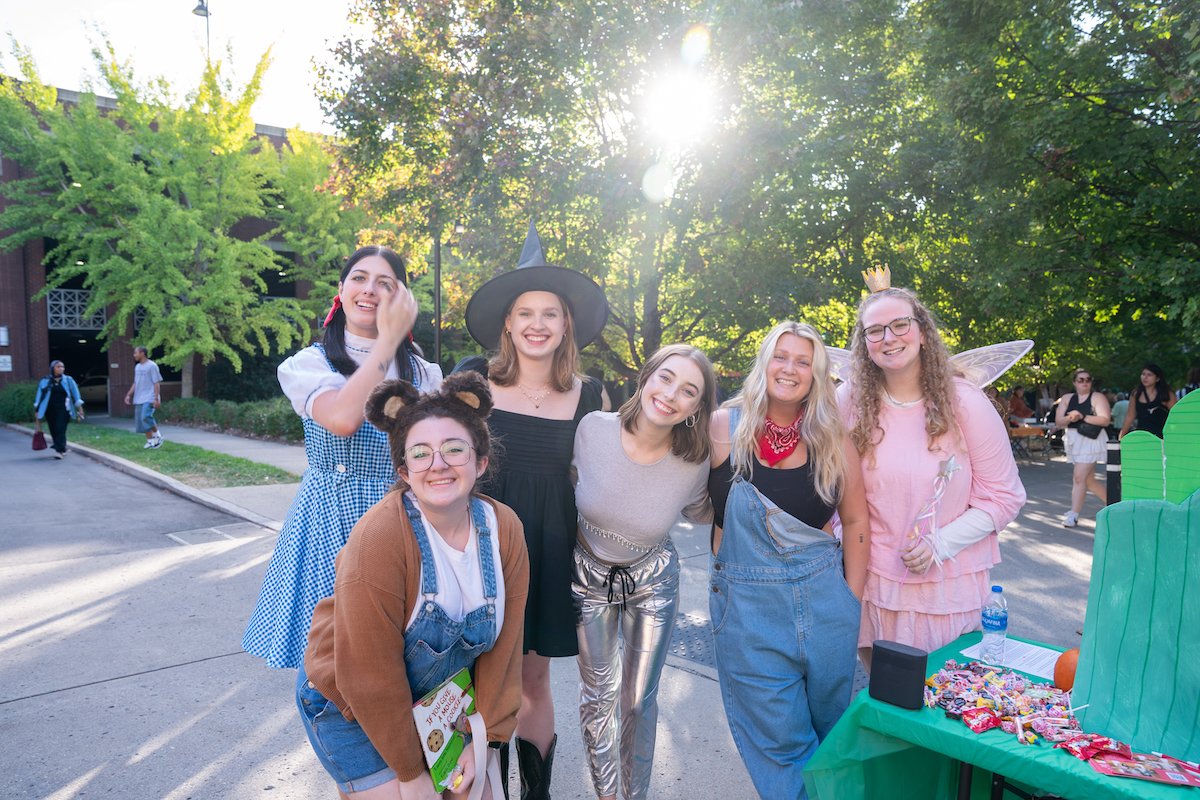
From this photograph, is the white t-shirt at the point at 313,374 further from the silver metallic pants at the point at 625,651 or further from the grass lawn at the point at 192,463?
the grass lawn at the point at 192,463

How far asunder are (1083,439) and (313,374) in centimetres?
906

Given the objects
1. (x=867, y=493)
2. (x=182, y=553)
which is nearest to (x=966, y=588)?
(x=867, y=493)

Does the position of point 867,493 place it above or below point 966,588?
above

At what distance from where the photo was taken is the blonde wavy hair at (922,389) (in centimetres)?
252

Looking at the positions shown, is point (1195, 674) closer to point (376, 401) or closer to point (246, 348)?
point (376, 401)

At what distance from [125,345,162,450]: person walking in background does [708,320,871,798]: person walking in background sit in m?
14.6

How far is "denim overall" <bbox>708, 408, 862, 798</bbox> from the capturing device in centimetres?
229

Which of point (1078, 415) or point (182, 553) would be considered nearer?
point (182, 553)

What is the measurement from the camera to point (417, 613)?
6.49ft

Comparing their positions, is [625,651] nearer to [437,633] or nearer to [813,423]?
[437,633]

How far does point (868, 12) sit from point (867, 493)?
993 centimetres

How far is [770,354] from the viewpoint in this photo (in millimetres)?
2510

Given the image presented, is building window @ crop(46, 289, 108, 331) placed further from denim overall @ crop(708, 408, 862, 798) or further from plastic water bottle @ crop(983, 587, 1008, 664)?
plastic water bottle @ crop(983, 587, 1008, 664)

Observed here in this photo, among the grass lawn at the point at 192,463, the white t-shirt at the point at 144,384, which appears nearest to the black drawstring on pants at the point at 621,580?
the grass lawn at the point at 192,463
